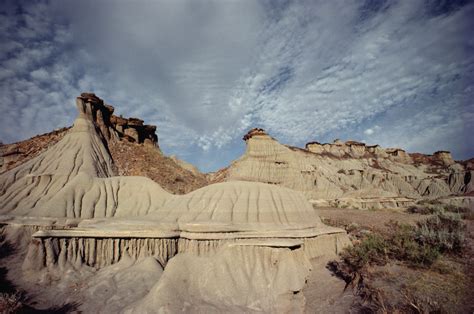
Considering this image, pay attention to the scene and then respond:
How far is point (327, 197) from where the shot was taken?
48094 mm

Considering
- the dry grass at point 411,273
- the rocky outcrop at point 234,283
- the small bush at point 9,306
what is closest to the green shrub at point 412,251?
the dry grass at point 411,273

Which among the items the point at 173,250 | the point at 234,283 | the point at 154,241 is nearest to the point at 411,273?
the point at 234,283

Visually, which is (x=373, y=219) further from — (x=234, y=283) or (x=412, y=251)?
(x=234, y=283)

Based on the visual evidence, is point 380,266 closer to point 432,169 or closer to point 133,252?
point 133,252

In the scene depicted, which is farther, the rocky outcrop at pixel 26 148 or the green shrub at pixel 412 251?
the rocky outcrop at pixel 26 148

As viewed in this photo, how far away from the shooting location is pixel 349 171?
59.7m

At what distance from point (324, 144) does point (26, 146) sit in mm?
68491

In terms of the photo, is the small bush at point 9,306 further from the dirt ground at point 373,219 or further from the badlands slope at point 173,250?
the dirt ground at point 373,219

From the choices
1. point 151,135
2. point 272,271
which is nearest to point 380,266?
point 272,271

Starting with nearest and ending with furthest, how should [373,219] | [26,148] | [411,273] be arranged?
[411,273], [373,219], [26,148]

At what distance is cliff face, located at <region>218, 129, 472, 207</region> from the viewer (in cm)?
4922

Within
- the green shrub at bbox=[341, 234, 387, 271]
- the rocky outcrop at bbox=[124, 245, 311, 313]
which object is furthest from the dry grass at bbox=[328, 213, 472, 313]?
the rocky outcrop at bbox=[124, 245, 311, 313]

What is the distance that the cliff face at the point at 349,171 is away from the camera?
161 feet

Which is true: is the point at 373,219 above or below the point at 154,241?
above
